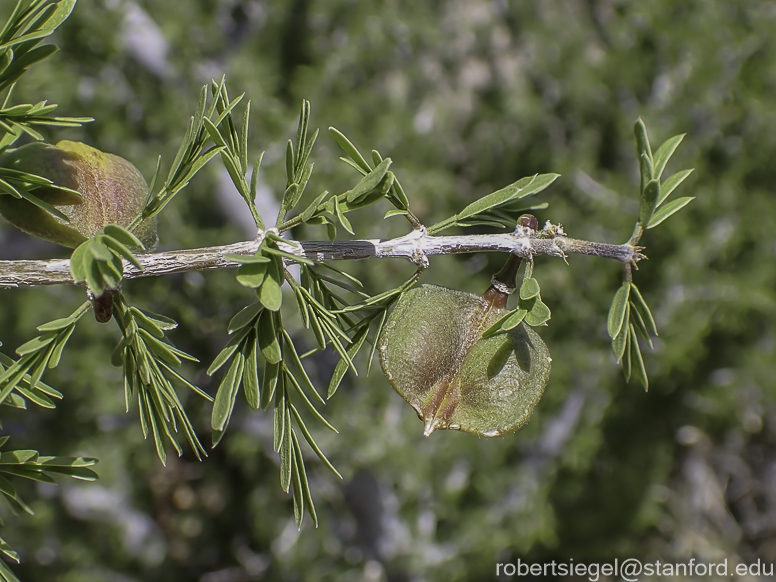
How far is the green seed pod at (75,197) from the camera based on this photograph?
1.26 ft

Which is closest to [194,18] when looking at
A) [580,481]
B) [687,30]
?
[687,30]

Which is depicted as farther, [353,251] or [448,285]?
[448,285]

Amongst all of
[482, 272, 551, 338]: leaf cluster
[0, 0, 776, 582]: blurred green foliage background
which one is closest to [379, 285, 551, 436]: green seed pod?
[482, 272, 551, 338]: leaf cluster

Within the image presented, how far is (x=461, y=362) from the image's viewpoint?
432mm

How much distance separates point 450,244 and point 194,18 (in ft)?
5.40

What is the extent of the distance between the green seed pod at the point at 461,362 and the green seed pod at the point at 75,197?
0.22m

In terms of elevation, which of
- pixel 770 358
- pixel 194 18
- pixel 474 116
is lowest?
pixel 770 358

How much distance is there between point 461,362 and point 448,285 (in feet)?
3.89

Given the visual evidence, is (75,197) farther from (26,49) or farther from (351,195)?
(351,195)

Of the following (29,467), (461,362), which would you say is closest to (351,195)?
(461,362)

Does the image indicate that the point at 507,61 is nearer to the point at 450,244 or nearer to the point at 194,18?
the point at 194,18

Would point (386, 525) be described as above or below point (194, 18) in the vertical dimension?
below

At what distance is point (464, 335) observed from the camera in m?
0.43

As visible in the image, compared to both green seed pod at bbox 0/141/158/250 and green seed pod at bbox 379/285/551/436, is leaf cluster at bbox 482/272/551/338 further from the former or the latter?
green seed pod at bbox 0/141/158/250
